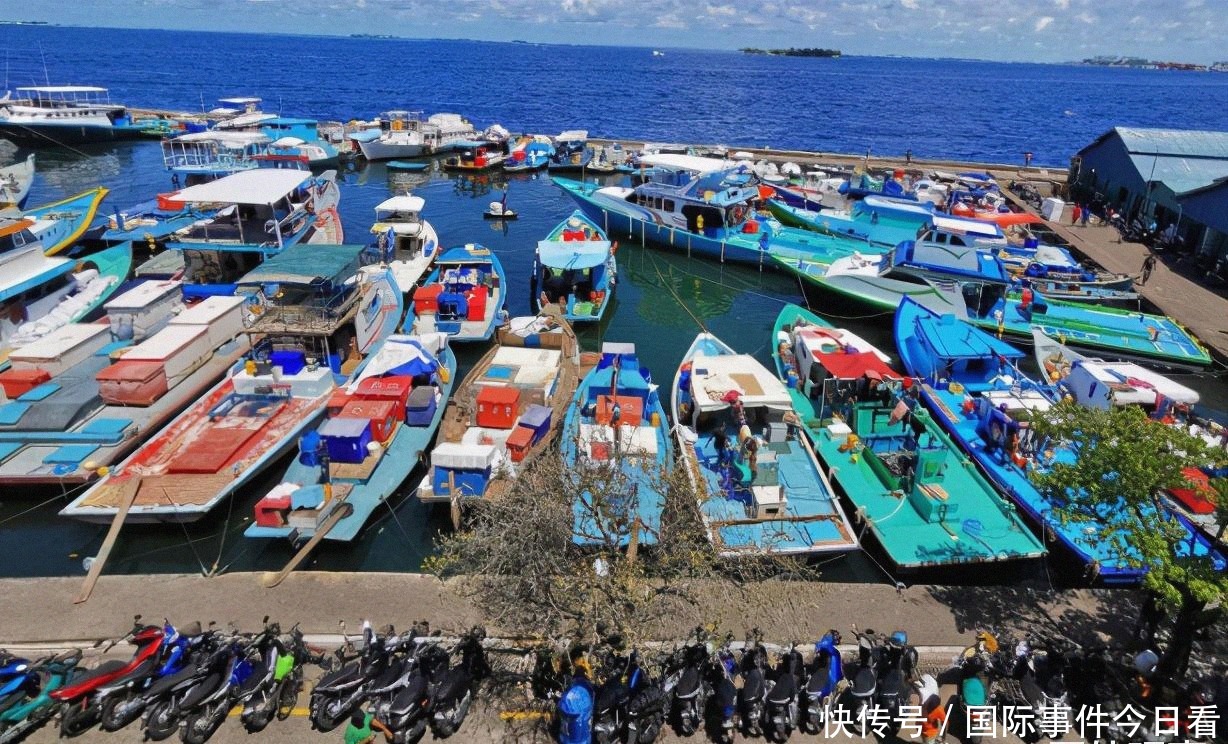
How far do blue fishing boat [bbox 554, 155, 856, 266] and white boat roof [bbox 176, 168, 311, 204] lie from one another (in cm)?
1940

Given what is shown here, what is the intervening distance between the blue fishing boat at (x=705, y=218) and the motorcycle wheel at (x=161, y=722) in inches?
1353

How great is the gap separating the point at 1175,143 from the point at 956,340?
34.7m

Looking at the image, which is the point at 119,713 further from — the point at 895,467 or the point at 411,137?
the point at 411,137

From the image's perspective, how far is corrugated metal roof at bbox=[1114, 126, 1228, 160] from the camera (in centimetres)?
4511

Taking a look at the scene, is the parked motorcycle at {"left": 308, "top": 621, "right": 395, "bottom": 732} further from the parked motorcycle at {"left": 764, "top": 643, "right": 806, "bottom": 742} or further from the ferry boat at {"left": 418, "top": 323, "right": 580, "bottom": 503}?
the parked motorcycle at {"left": 764, "top": 643, "right": 806, "bottom": 742}

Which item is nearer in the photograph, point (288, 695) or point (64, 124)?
point (288, 695)

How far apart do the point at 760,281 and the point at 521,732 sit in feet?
105

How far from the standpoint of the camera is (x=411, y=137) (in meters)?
70.4

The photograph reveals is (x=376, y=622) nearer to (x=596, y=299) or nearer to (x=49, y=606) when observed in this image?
(x=49, y=606)

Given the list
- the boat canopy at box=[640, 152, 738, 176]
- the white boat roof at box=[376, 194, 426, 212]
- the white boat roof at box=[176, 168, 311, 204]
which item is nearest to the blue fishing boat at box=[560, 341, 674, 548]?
the white boat roof at box=[176, 168, 311, 204]

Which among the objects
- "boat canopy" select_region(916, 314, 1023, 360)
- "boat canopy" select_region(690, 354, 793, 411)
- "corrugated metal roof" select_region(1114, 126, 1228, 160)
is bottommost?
"boat canopy" select_region(690, 354, 793, 411)

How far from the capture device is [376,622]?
14.4 m

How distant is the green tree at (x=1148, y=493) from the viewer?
1078 centimetres

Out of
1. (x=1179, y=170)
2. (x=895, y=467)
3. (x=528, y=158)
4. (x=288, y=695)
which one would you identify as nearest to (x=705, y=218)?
(x=895, y=467)
